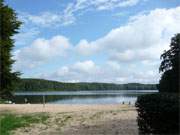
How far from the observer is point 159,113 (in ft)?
32.5

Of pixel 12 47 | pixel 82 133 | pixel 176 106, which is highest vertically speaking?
pixel 12 47

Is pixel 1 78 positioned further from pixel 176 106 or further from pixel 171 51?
pixel 176 106

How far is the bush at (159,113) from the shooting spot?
31.6 ft

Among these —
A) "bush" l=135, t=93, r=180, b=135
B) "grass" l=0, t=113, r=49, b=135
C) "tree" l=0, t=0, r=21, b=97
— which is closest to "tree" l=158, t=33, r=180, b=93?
"grass" l=0, t=113, r=49, b=135

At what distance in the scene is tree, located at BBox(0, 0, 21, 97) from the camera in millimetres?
31922

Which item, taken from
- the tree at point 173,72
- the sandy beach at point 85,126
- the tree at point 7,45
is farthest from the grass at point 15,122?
the tree at point 7,45

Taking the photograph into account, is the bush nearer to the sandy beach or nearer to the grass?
the sandy beach

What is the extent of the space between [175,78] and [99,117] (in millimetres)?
9488

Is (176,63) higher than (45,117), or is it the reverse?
(176,63)

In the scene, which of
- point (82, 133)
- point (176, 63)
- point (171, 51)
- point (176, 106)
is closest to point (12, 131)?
point (82, 133)

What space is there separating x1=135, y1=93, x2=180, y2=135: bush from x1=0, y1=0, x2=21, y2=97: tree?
21.3m

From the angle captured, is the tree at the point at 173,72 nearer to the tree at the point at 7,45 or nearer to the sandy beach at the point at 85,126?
the sandy beach at the point at 85,126

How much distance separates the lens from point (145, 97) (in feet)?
34.9

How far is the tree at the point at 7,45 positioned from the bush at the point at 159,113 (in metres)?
21.3
